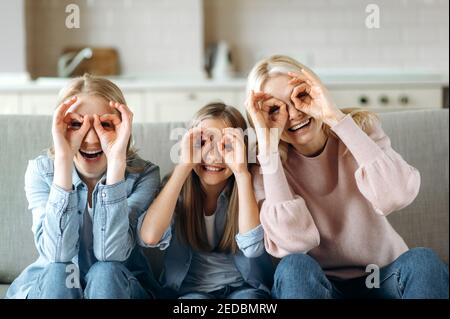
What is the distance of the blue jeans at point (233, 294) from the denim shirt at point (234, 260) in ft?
0.06

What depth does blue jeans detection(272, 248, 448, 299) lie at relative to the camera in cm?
90

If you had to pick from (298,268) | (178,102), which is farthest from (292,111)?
(178,102)

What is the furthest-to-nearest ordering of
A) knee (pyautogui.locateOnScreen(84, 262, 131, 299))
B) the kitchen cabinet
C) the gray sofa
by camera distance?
the kitchen cabinet < the gray sofa < knee (pyautogui.locateOnScreen(84, 262, 131, 299))

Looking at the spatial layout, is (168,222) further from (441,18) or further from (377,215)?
(441,18)

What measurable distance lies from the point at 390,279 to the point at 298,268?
16 centimetres

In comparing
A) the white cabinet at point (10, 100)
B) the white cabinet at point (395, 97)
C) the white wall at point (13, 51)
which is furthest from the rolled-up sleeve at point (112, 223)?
the white cabinet at point (395, 97)

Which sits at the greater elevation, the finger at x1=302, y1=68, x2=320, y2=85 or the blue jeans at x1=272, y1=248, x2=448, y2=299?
the finger at x1=302, y1=68, x2=320, y2=85

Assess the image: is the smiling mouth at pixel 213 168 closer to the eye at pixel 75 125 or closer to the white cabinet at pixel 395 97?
the eye at pixel 75 125

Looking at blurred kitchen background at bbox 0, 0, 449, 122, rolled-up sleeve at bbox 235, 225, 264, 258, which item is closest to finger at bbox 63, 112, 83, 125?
rolled-up sleeve at bbox 235, 225, 264, 258

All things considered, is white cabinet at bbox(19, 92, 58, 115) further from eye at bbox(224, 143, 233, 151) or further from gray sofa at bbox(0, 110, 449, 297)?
eye at bbox(224, 143, 233, 151)

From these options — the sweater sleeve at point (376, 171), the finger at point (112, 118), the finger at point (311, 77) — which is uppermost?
the finger at point (311, 77)

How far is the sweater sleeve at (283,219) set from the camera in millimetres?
964

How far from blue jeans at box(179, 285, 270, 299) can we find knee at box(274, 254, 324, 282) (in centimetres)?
5

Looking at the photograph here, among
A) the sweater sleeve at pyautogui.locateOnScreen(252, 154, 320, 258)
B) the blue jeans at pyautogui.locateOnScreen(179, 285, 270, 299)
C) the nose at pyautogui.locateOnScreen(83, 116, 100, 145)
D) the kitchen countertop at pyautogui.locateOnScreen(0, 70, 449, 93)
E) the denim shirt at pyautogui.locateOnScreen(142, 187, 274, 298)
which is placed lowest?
the blue jeans at pyautogui.locateOnScreen(179, 285, 270, 299)
